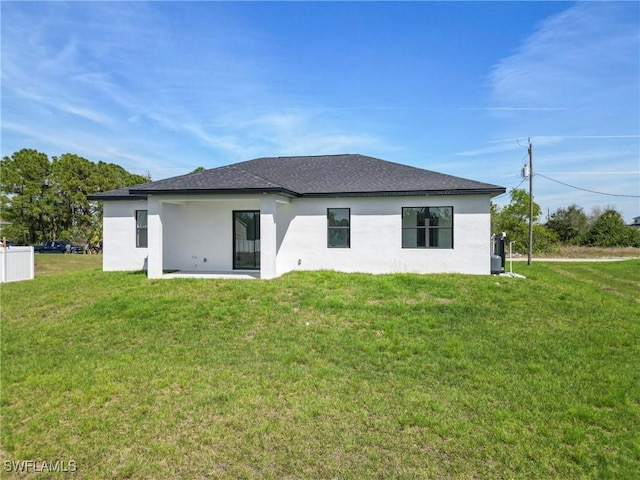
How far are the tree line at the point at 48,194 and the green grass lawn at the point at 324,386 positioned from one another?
1607 inches

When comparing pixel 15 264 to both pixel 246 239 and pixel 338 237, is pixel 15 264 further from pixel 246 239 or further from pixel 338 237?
pixel 338 237

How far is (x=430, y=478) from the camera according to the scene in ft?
11.3

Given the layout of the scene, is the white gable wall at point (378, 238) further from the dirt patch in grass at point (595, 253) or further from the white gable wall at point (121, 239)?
the dirt patch in grass at point (595, 253)

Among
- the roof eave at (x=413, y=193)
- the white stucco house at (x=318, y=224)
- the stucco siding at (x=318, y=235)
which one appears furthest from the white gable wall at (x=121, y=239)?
the roof eave at (x=413, y=193)

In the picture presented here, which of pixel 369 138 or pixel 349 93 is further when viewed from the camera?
pixel 369 138

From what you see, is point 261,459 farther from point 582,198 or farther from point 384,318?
point 582,198

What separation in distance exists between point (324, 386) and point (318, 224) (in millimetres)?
8771

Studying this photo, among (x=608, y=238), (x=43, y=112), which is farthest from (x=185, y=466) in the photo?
(x=608, y=238)

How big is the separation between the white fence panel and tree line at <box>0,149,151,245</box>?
28826 millimetres

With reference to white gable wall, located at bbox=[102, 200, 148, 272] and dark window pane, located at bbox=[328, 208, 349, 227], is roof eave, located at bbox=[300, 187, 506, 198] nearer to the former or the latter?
dark window pane, located at bbox=[328, 208, 349, 227]

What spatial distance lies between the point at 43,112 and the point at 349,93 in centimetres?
1316

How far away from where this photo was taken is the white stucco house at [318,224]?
40.1ft

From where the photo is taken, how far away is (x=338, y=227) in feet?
44.4

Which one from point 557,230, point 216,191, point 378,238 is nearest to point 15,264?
point 216,191
